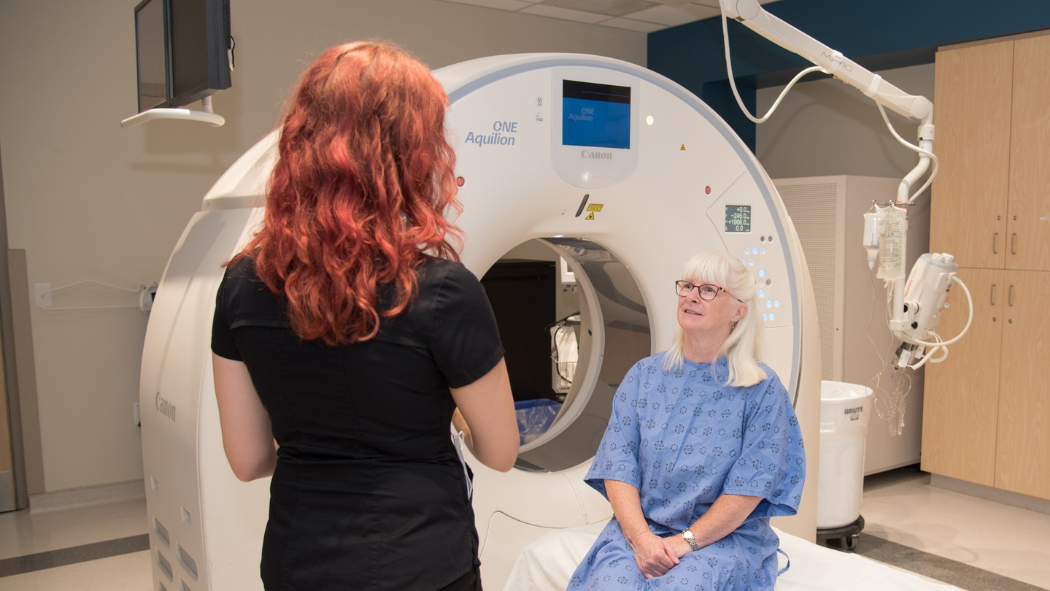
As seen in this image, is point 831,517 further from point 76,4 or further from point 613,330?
point 76,4

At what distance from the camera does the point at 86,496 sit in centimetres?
346

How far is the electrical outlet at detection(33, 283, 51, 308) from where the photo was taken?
130 inches

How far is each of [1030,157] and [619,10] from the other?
2.20 m

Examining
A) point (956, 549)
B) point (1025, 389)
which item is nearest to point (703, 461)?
point (956, 549)

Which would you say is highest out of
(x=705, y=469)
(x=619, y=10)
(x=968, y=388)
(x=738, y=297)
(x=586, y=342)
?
(x=619, y=10)

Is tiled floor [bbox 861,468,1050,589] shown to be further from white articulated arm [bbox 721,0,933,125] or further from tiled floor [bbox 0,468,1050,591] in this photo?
white articulated arm [bbox 721,0,933,125]

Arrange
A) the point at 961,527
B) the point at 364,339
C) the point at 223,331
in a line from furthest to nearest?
the point at 961,527 → the point at 223,331 → the point at 364,339

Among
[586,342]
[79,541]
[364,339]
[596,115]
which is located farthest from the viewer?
[79,541]

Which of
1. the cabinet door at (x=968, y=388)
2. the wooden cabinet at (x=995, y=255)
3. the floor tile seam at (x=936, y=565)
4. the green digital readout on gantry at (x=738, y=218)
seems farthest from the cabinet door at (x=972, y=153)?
the green digital readout on gantry at (x=738, y=218)

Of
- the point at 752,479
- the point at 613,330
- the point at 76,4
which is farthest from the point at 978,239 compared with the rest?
the point at 76,4

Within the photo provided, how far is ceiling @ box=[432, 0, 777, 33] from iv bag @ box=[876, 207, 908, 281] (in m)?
2.13

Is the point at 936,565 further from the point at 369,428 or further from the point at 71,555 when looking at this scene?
the point at 71,555

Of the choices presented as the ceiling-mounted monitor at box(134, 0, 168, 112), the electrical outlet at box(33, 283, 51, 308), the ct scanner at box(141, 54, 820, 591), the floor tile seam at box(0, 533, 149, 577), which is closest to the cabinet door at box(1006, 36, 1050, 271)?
the ct scanner at box(141, 54, 820, 591)

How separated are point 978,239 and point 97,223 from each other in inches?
151
